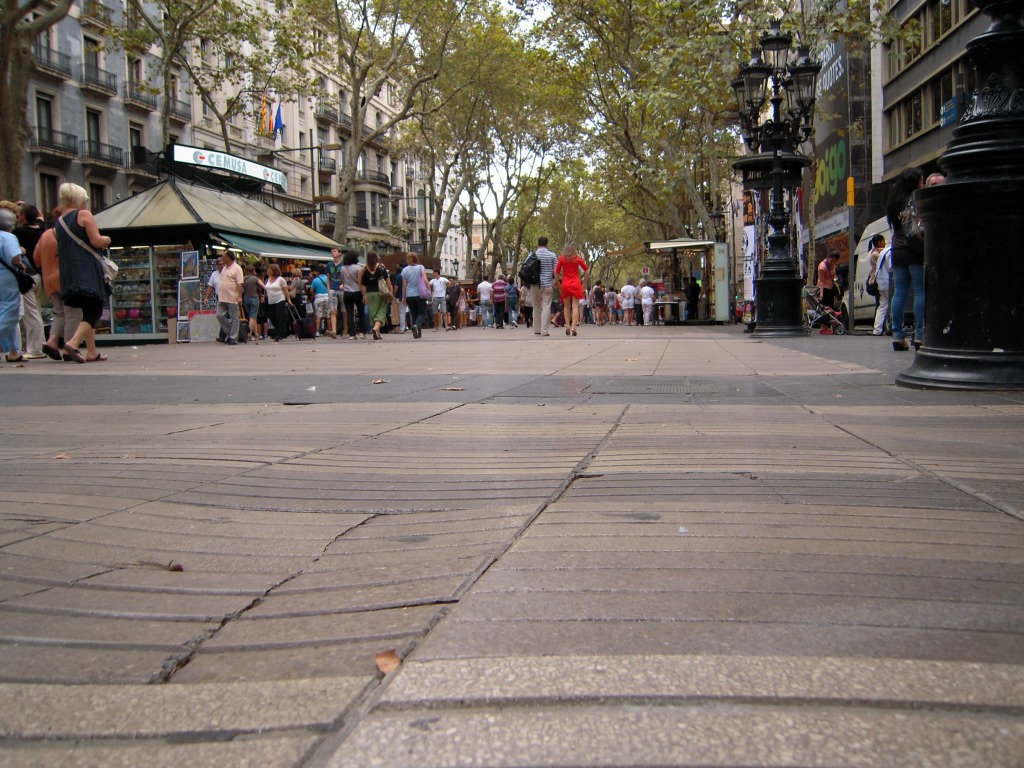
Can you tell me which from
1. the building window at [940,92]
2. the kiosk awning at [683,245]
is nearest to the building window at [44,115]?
the kiosk awning at [683,245]

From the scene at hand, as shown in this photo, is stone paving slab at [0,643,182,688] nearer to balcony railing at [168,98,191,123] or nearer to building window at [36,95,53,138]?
building window at [36,95,53,138]

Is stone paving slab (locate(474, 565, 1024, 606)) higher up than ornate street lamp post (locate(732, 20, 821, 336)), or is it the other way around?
ornate street lamp post (locate(732, 20, 821, 336))

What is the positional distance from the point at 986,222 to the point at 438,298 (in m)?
21.8

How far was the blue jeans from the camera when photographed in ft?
29.8

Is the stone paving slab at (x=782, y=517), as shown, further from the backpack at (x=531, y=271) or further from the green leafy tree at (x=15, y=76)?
the green leafy tree at (x=15, y=76)

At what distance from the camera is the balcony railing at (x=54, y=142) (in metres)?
35.6

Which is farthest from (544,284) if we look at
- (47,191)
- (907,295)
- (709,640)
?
(47,191)

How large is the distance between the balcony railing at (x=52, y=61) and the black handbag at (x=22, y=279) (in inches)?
1133

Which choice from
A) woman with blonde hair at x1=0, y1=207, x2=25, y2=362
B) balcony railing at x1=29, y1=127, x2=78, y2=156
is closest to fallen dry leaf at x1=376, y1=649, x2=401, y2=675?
woman with blonde hair at x1=0, y1=207, x2=25, y2=362

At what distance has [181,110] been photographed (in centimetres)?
4328

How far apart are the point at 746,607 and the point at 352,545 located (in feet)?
3.66

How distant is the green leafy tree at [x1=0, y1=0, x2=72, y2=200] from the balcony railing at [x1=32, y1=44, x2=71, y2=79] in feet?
68.0

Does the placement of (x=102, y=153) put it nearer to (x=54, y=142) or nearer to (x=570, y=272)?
(x=54, y=142)

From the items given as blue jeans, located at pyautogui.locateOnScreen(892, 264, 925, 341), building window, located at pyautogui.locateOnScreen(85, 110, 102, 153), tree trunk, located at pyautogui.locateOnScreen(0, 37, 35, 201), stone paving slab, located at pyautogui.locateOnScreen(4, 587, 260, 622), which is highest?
building window, located at pyautogui.locateOnScreen(85, 110, 102, 153)
